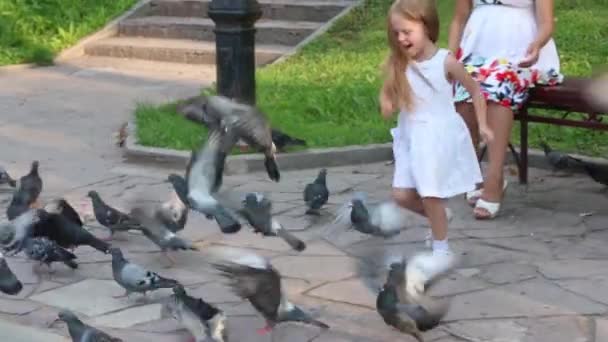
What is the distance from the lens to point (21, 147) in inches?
380

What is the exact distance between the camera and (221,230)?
628cm

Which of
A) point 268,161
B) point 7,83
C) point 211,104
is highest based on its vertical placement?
point 211,104

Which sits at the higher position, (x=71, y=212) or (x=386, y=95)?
(x=386, y=95)

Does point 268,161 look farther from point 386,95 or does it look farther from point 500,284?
point 500,284

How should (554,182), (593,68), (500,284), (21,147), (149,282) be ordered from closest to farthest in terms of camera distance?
(149,282) → (500,284) → (554,182) → (21,147) → (593,68)

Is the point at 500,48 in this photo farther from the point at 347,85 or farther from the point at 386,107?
the point at 347,85

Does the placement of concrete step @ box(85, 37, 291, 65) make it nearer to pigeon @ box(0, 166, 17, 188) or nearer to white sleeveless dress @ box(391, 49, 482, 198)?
pigeon @ box(0, 166, 17, 188)

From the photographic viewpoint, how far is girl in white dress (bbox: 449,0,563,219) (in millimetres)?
6945

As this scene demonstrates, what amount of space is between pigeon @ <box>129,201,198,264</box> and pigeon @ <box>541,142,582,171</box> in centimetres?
293

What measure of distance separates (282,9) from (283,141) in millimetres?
6727

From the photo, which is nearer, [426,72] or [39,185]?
[426,72]

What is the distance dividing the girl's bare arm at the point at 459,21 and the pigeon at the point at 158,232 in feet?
7.18

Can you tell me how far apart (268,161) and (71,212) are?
119 cm

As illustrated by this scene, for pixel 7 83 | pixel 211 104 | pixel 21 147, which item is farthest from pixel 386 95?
pixel 7 83
